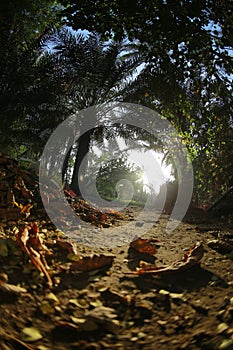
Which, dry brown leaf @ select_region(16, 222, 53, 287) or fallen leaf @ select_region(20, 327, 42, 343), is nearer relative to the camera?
fallen leaf @ select_region(20, 327, 42, 343)

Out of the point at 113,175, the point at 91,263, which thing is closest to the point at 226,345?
the point at 91,263

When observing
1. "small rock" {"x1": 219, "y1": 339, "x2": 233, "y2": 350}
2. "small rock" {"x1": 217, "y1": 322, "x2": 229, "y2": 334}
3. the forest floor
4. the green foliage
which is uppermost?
the green foliage

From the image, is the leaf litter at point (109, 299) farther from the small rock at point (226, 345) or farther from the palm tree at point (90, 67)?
the palm tree at point (90, 67)

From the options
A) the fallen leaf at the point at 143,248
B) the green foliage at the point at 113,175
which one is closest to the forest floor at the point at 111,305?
the fallen leaf at the point at 143,248

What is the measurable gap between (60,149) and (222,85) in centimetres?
1072

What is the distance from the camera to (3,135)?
32.4 feet

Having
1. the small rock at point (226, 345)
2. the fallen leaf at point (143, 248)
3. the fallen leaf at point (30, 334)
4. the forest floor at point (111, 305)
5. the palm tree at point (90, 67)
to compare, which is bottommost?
the fallen leaf at point (30, 334)

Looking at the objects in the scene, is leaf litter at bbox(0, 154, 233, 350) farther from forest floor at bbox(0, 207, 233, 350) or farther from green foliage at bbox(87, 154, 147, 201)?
green foliage at bbox(87, 154, 147, 201)

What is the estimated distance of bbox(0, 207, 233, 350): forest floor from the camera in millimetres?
1314

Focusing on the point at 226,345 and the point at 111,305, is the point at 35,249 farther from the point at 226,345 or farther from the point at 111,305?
the point at 226,345

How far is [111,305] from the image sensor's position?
1.71m

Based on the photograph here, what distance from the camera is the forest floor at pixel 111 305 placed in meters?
1.31

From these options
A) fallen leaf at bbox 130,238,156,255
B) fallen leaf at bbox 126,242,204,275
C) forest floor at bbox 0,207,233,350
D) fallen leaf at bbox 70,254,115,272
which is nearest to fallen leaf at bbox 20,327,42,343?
forest floor at bbox 0,207,233,350

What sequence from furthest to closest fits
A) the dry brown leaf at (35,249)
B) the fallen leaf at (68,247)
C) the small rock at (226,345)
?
1. the fallen leaf at (68,247)
2. the dry brown leaf at (35,249)
3. the small rock at (226,345)
